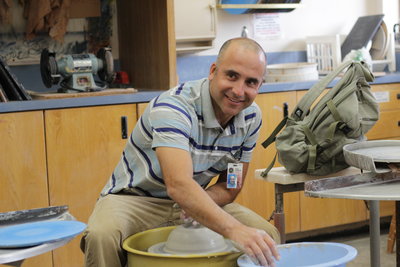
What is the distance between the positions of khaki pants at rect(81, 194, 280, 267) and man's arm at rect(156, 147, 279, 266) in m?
0.26

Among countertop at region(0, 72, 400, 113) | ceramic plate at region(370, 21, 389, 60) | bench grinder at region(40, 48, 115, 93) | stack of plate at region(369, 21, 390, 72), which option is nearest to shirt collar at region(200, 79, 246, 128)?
countertop at region(0, 72, 400, 113)

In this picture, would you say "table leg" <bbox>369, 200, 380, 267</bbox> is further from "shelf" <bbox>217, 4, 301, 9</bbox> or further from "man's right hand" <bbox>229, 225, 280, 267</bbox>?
"shelf" <bbox>217, 4, 301, 9</bbox>

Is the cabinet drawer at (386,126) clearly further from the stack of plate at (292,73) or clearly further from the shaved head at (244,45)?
the shaved head at (244,45)

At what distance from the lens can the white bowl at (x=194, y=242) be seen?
2109 mm

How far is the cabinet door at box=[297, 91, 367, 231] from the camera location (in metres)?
4.00

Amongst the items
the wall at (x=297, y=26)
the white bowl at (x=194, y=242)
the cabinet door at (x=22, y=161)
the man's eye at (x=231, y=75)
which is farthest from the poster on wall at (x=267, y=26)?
the white bowl at (x=194, y=242)

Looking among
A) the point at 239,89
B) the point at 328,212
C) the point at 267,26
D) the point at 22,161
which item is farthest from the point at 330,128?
the point at 267,26

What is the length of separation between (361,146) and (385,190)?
38cm

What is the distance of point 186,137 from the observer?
7.36 ft

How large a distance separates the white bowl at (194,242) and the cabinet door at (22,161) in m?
1.26

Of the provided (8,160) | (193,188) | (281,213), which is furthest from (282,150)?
(8,160)

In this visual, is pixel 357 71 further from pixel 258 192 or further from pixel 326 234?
pixel 326 234

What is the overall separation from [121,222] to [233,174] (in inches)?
16.1

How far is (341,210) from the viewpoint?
13.5ft
